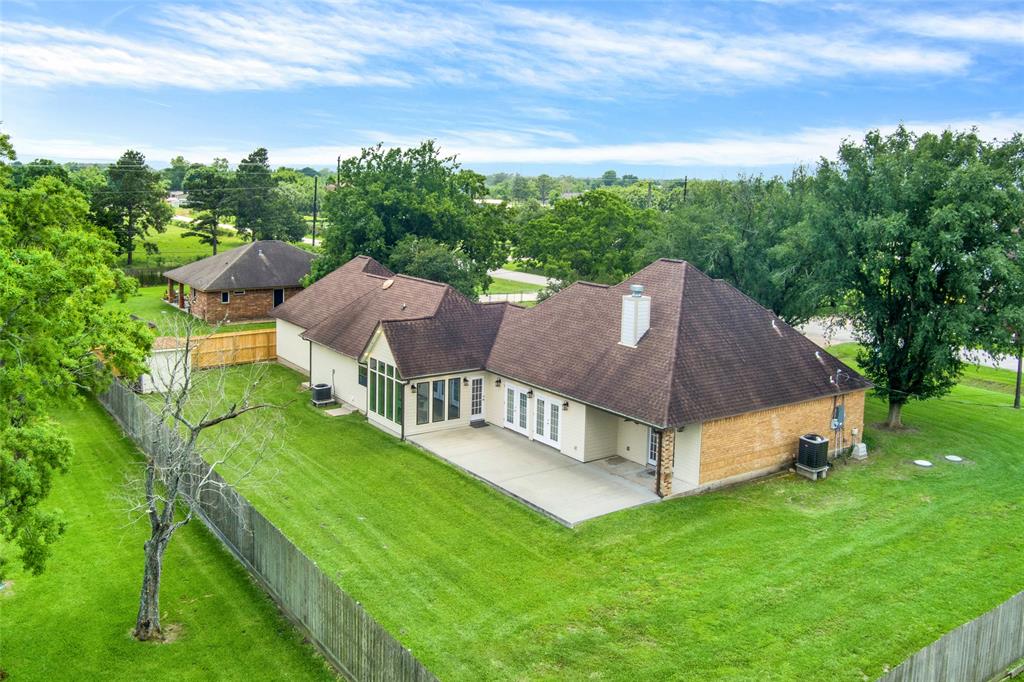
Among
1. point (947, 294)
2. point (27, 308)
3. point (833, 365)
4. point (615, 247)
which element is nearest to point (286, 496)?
point (27, 308)

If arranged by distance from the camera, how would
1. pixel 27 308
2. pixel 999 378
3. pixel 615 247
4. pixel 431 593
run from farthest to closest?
1. pixel 615 247
2. pixel 999 378
3. pixel 431 593
4. pixel 27 308

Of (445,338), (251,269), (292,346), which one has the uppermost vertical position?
(251,269)

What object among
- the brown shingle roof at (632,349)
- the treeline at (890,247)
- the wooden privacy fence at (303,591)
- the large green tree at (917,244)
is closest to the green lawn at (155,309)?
the treeline at (890,247)

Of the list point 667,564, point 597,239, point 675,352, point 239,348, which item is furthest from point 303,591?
point 597,239

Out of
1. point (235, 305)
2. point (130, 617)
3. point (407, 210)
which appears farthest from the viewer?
point (235, 305)

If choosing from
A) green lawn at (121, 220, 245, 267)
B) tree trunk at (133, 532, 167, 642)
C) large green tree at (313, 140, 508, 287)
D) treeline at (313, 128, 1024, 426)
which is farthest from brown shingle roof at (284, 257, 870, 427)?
green lawn at (121, 220, 245, 267)

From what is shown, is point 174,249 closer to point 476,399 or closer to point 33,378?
point 476,399

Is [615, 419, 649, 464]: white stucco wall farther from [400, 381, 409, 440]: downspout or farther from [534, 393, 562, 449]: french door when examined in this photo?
[400, 381, 409, 440]: downspout

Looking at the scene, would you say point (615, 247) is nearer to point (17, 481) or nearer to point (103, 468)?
point (103, 468)
